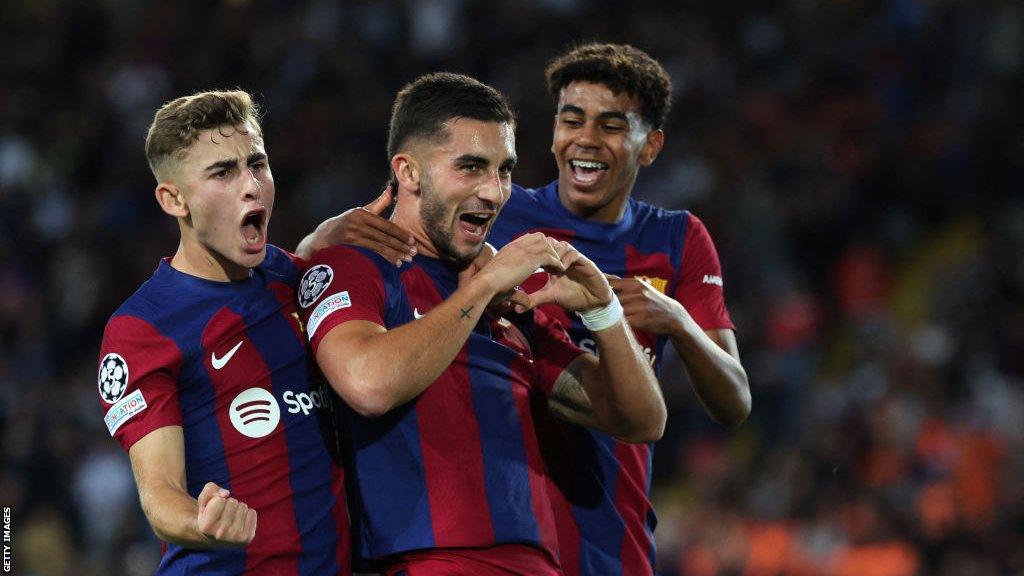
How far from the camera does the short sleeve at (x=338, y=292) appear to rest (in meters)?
3.42

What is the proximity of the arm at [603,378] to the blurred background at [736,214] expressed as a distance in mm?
3956

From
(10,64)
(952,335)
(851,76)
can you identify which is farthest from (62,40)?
(952,335)

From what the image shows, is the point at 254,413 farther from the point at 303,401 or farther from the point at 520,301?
the point at 520,301

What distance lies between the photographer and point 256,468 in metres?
3.52

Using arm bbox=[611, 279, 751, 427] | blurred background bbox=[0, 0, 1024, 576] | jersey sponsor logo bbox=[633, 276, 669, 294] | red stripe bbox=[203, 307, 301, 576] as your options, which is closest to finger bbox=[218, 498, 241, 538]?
red stripe bbox=[203, 307, 301, 576]

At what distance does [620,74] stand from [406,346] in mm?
1869

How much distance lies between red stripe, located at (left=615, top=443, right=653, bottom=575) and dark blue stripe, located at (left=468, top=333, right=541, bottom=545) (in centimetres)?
89

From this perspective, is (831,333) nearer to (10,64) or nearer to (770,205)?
(770,205)

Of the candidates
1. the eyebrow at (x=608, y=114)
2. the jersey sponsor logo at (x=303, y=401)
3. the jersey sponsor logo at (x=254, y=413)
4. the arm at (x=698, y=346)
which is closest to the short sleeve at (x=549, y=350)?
the arm at (x=698, y=346)

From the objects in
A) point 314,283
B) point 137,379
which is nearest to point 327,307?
point 314,283

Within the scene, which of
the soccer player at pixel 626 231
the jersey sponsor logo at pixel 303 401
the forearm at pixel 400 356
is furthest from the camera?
the soccer player at pixel 626 231

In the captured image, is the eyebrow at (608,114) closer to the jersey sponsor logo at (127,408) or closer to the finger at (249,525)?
the jersey sponsor logo at (127,408)

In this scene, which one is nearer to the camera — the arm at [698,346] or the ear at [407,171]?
the ear at [407,171]

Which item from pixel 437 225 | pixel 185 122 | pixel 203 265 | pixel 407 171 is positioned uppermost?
pixel 185 122
